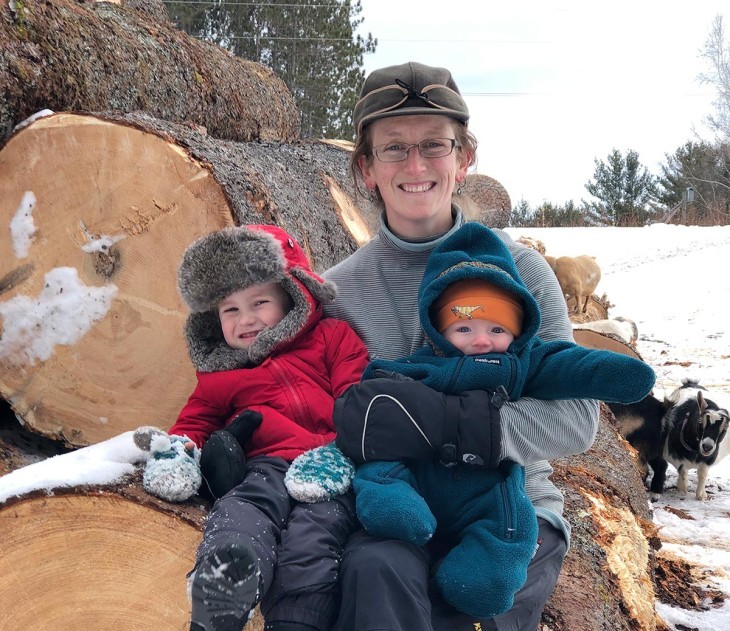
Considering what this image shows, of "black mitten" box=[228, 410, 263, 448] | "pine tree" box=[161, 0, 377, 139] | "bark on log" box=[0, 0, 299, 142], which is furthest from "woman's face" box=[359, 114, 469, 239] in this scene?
"pine tree" box=[161, 0, 377, 139]

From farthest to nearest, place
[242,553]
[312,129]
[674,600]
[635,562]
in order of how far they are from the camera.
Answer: [312,129] → [674,600] → [635,562] → [242,553]

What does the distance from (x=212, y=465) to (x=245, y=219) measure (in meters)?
1.22

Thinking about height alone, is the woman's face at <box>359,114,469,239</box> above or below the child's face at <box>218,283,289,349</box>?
above

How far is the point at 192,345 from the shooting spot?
216 centimetres

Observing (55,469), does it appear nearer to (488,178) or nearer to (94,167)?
(94,167)

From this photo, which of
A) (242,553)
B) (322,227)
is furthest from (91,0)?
(242,553)

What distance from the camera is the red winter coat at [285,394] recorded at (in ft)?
6.36

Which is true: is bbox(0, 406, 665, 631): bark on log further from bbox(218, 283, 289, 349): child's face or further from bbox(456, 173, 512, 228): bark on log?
bbox(456, 173, 512, 228): bark on log

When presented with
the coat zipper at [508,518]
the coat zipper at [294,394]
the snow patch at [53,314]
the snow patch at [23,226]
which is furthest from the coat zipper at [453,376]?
the snow patch at [23,226]

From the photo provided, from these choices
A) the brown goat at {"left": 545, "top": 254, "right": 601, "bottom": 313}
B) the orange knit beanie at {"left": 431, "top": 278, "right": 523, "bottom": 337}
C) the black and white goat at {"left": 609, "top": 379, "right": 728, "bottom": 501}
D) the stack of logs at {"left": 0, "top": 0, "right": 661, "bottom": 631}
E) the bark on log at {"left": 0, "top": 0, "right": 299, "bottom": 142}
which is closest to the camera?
the orange knit beanie at {"left": 431, "top": 278, "right": 523, "bottom": 337}

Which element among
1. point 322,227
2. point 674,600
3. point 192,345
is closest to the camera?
point 192,345

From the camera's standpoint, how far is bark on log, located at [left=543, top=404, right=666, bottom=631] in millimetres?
2207

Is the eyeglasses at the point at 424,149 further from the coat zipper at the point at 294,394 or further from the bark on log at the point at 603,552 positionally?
the bark on log at the point at 603,552

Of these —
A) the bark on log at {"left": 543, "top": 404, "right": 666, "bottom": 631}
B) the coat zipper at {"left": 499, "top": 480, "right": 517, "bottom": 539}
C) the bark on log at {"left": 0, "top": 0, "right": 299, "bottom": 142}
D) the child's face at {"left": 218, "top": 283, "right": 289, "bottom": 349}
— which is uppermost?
the bark on log at {"left": 0, "top": 0, "right": 299, "bottom": 142}
